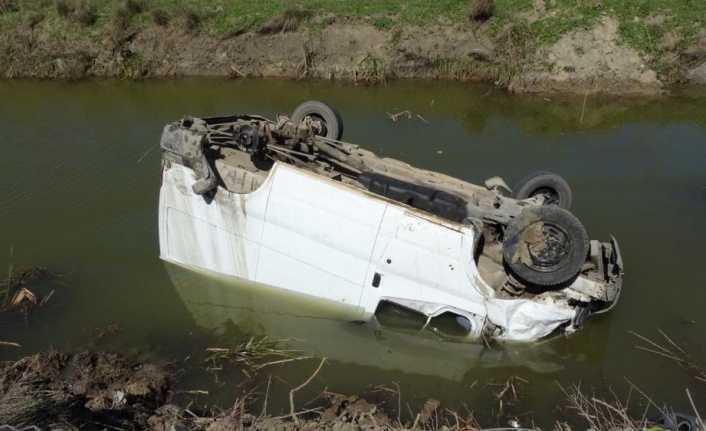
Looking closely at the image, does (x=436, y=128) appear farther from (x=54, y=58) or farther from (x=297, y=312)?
(x=54, y=58)

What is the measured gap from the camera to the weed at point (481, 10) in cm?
1408

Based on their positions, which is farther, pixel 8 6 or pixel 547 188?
pixel 8 6

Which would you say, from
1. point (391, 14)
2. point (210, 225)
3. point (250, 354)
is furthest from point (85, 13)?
point (250, 354)

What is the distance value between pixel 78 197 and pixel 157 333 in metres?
3.68

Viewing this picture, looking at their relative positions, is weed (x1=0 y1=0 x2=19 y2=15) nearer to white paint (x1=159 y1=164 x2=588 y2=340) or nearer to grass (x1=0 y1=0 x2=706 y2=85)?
grass (x1=0 y1=0 x2=706 y2=85)

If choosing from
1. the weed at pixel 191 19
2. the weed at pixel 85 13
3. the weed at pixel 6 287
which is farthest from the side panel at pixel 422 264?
the weed at pixel 85 13

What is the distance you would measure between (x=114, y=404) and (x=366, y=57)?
10744 mm

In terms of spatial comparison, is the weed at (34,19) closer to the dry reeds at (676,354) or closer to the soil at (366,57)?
the soil at (366,57)

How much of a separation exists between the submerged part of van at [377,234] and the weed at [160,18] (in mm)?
9373

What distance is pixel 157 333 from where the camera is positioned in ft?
22.8

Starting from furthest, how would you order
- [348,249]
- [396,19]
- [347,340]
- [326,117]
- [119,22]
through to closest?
[119,22] → [396,19] → [326,117] → [347,340] → [348,249]

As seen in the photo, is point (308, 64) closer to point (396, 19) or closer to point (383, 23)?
point (383, 23)

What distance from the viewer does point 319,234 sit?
6.27 metres

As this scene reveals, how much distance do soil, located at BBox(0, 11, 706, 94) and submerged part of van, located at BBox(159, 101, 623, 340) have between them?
727cm
